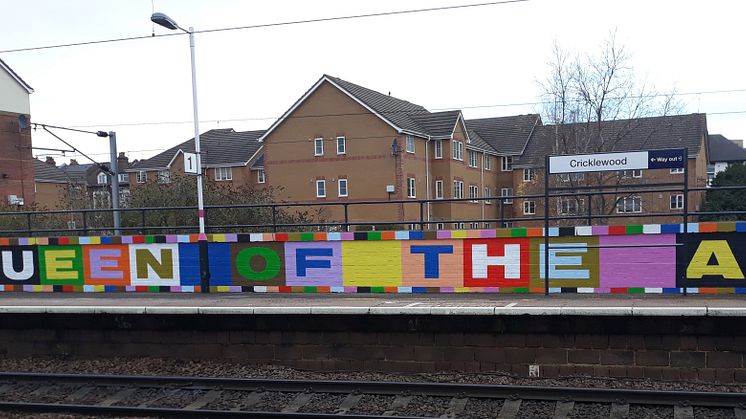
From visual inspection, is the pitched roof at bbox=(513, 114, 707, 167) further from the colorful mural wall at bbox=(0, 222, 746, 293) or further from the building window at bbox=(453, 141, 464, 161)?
the building window at bbox=(453, 141, 464, 161)

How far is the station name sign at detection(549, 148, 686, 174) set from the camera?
912cm

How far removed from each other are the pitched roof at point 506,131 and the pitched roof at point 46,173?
147 ft

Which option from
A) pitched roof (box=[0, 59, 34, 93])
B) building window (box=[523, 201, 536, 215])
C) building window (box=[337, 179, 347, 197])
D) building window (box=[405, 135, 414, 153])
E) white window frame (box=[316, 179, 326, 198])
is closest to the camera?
building window (box=[523, 201, 536, 215])

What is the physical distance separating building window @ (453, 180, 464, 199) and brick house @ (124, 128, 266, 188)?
1760 centimetres

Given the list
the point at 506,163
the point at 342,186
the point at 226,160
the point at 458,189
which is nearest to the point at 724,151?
the point at 506,163

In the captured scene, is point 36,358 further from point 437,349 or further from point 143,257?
point 437,349

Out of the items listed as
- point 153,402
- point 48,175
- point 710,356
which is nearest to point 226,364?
point 153,402

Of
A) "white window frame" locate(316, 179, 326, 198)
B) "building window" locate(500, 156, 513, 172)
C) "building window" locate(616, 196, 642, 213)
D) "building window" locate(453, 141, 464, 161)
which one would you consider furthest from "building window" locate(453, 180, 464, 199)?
"building window" locate(616, 196, 642, 213)

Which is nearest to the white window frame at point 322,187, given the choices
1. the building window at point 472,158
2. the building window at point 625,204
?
the building window at point 472,158

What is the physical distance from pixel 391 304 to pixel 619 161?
431cm

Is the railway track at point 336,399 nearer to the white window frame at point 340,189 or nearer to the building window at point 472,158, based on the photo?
the white window frame at point 340,189

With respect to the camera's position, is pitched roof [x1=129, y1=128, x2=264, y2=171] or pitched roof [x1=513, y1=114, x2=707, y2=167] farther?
pitched roof [x1=129, y1=128, x2=264, y2=171]

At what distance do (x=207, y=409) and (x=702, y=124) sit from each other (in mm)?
55494

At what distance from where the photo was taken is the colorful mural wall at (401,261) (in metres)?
9.43
